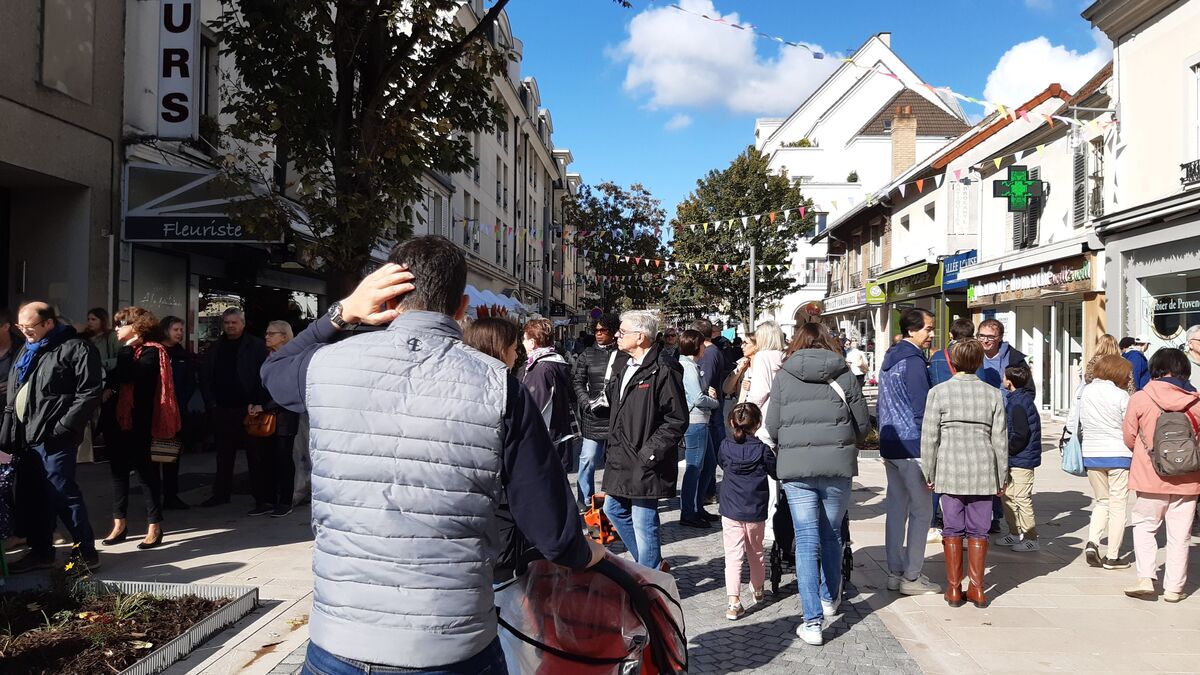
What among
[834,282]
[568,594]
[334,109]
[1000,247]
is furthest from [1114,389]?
[834,282]

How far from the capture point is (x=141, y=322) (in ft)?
22.7

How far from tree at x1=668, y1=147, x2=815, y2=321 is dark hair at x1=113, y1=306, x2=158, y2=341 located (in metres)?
25.8

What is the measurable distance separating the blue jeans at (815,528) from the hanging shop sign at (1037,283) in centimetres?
1332

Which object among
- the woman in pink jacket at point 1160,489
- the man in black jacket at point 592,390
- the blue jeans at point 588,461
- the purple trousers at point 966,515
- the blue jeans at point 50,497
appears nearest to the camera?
the purple trousers at point 966,515

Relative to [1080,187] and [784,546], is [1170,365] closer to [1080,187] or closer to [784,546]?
[784,546]

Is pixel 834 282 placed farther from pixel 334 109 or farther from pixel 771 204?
pixel 334 109

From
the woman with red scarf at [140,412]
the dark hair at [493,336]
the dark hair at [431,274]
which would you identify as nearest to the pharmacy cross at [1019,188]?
the dark hair at [493,336]

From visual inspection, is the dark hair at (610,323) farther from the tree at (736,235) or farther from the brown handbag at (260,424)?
the tree at (736,235)

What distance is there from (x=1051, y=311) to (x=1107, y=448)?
13.7 m

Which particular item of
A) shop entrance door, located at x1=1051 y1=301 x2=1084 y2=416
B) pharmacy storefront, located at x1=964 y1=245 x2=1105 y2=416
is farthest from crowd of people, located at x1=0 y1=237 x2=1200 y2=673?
shop entrance door, located at x1=1051 y1=301 x2=1084 y2=416

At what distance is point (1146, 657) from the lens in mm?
4723

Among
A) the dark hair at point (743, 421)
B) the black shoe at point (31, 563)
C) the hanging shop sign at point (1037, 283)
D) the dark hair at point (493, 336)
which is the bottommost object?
the black shoe at point (31, 563)

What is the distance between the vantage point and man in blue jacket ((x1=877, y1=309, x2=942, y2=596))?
5852mm

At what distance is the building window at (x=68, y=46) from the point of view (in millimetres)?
9750
